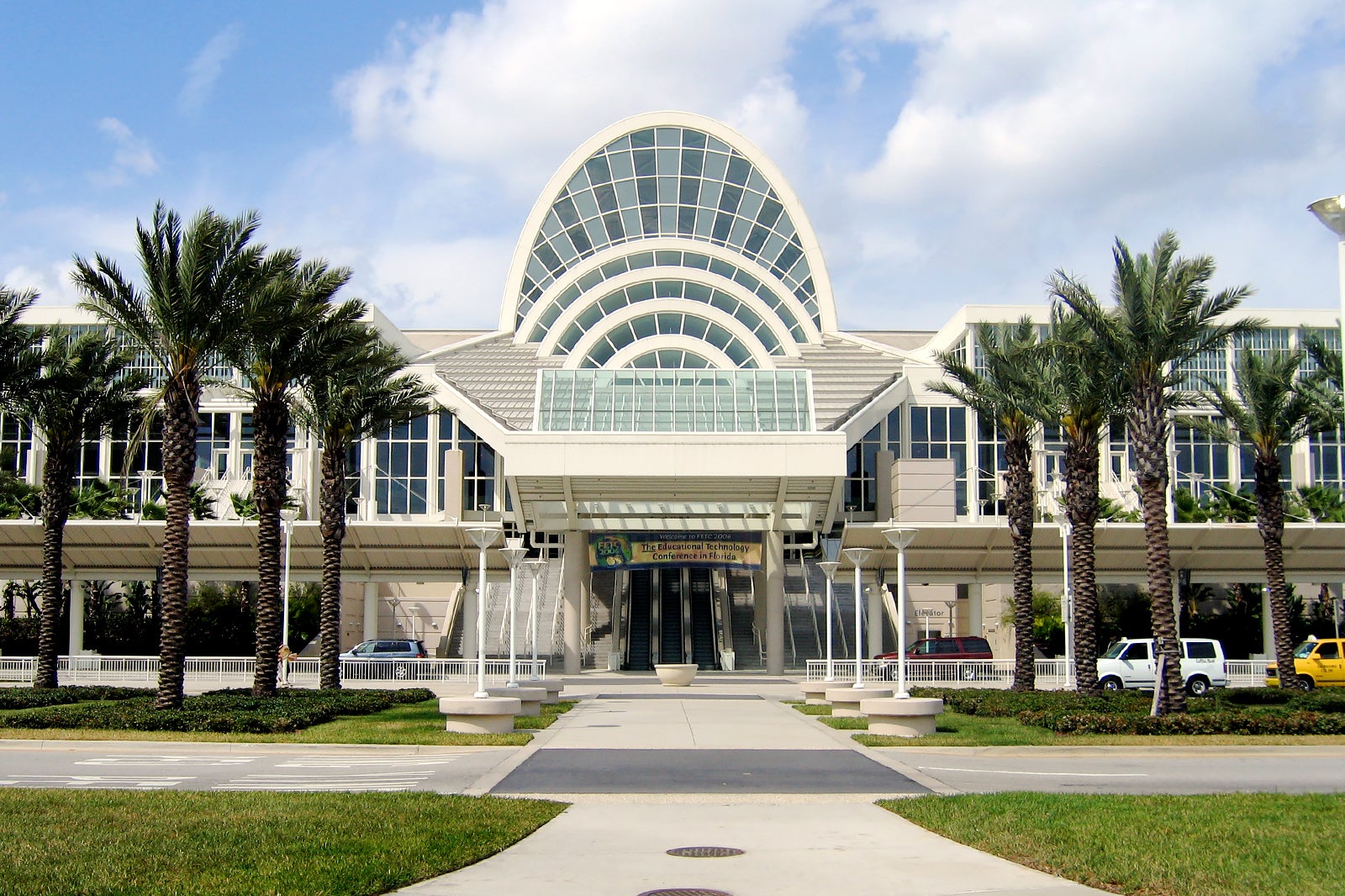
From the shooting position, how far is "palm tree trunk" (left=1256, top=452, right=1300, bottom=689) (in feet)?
102

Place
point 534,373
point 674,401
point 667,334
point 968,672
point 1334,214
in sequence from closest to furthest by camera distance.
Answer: point 1334,214, point 968,672, point 674,401, point 534,373, point 667,334

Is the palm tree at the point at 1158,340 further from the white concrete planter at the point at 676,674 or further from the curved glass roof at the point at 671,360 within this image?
the curved glass roof at the point at 671,360

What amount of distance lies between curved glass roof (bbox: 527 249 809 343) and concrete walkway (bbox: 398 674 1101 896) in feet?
141

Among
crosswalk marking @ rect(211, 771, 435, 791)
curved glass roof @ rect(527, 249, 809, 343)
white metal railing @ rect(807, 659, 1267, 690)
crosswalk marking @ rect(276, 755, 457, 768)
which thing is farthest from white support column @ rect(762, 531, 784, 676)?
crosswalk marking @ rect(211, 771, 435, 791)

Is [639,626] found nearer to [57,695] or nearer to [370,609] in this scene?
[370,609]

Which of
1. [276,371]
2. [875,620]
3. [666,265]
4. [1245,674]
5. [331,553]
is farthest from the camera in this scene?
[666,265]

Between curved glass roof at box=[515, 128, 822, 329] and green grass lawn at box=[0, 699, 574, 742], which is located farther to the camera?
curved glass roof at box=[515, 128, 822, 329]

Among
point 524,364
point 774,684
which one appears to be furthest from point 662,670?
point 524,364

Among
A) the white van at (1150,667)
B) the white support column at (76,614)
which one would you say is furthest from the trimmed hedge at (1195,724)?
the white support column at (76,614)

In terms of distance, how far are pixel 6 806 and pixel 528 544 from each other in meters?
38.4

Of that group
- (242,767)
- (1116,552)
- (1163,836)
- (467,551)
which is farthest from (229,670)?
(1163,836)

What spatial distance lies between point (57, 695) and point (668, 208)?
4475cm

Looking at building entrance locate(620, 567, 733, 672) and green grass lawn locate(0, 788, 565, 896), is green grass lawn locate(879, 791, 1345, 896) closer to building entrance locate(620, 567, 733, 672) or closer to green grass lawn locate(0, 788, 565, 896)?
green grass lawn locate(0, 788, 565, 896)

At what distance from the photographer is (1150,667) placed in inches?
1395
